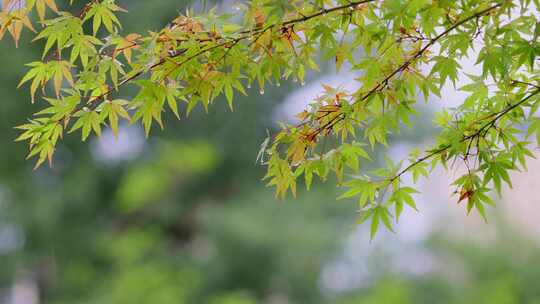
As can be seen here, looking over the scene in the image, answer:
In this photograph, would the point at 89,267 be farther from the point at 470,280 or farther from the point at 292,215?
the point at 470,280

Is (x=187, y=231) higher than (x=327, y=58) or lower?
higher

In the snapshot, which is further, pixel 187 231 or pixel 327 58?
pixel 187 231

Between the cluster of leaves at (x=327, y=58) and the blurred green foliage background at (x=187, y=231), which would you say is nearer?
the cluster of leaves at (x=327, y=58)

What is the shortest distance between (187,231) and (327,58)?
913 cm

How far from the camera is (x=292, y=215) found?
878 cm

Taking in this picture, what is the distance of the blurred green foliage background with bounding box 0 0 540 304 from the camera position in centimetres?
795

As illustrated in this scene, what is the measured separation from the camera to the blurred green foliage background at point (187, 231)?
7949 millimetres

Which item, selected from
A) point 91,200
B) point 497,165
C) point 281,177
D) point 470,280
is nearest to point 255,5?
point 281,177

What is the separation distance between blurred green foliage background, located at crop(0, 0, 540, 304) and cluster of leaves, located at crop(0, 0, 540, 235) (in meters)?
5.37

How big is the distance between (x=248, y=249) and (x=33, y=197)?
2.77m

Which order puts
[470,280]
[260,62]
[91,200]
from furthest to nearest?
[91,200] → [470,280] → [260,62]

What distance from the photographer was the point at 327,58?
1.74 m

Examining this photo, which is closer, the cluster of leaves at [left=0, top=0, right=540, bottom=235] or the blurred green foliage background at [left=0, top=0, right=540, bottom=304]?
the cluster of leaves at [left=0, top=0, right=540, bottom=235]

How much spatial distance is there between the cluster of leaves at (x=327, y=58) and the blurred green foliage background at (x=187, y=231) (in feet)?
17.6
